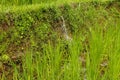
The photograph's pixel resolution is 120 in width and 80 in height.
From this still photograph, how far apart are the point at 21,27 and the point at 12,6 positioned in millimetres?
264

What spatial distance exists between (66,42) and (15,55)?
76 centimetres

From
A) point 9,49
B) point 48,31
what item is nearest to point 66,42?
point 48,31

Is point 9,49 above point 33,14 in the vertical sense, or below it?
below

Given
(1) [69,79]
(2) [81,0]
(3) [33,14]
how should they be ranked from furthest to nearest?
1. (2) [81,0]
2. (3) [33,14]
3. (1) [69,79]

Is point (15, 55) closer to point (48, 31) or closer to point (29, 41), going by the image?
point (29, 41)

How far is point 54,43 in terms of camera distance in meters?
3.95

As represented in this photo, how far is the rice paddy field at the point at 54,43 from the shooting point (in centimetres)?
278

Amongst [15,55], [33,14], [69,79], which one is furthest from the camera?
[33,14]

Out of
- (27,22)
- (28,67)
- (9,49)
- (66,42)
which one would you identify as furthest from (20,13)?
(28,67)

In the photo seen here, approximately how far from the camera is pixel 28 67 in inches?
107

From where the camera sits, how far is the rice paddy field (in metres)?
2.78

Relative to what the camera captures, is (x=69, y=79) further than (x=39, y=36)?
No

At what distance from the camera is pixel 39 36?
382 centimetres

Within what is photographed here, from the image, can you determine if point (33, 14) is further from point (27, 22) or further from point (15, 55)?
point (15, 55)
